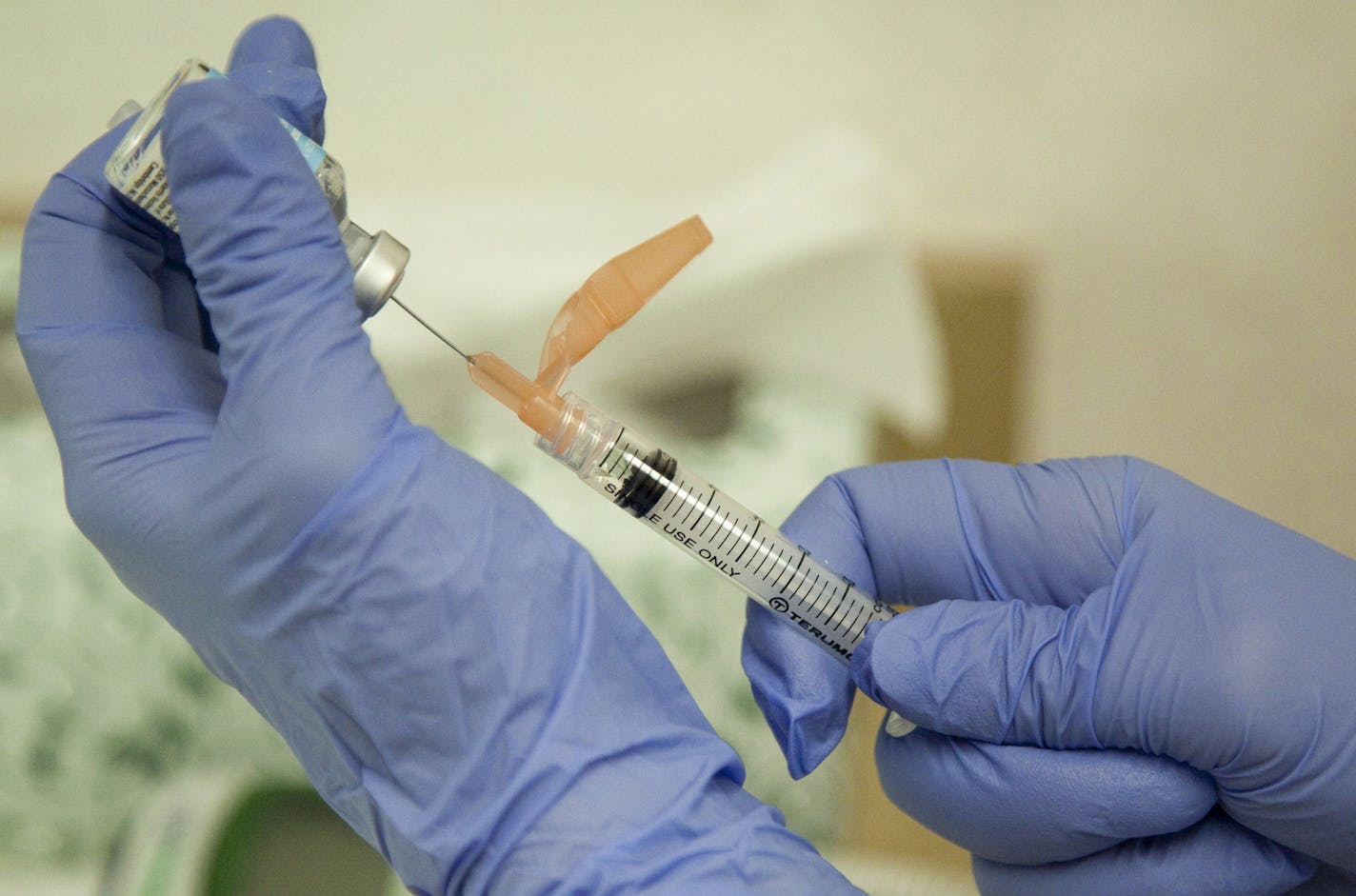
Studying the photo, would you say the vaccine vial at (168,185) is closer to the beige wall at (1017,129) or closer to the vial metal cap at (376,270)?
the vial metal cap at (376,270)

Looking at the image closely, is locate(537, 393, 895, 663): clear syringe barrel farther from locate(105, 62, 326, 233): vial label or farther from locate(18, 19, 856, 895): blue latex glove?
locate(105, 62, 326, 233): vial label

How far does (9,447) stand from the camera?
3.59 feet

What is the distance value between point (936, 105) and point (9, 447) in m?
1.28

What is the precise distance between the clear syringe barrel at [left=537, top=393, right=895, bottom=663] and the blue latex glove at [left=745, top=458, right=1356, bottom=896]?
0.03 m

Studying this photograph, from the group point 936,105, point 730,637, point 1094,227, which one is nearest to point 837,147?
point 936,105

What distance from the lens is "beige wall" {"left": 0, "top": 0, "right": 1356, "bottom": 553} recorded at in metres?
1.35

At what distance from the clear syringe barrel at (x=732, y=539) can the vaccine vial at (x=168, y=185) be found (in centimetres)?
16

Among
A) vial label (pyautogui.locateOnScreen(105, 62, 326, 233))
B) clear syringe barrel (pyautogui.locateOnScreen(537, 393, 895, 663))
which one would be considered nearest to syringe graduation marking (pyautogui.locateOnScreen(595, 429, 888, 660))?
clear syringe barrel (pyautogui.locateOnScreen(537, 393, 895, 663))

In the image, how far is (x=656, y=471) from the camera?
2.21 ft

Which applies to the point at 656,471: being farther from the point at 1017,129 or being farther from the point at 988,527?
the point at 1017,129

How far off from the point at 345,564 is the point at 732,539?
26cm

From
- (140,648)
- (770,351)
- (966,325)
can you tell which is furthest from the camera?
(966,325)

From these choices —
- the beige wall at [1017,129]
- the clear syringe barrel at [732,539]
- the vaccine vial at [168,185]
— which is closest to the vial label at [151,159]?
the vaccine vial at [168,185]

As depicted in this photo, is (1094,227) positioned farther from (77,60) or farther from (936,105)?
(77,60)
